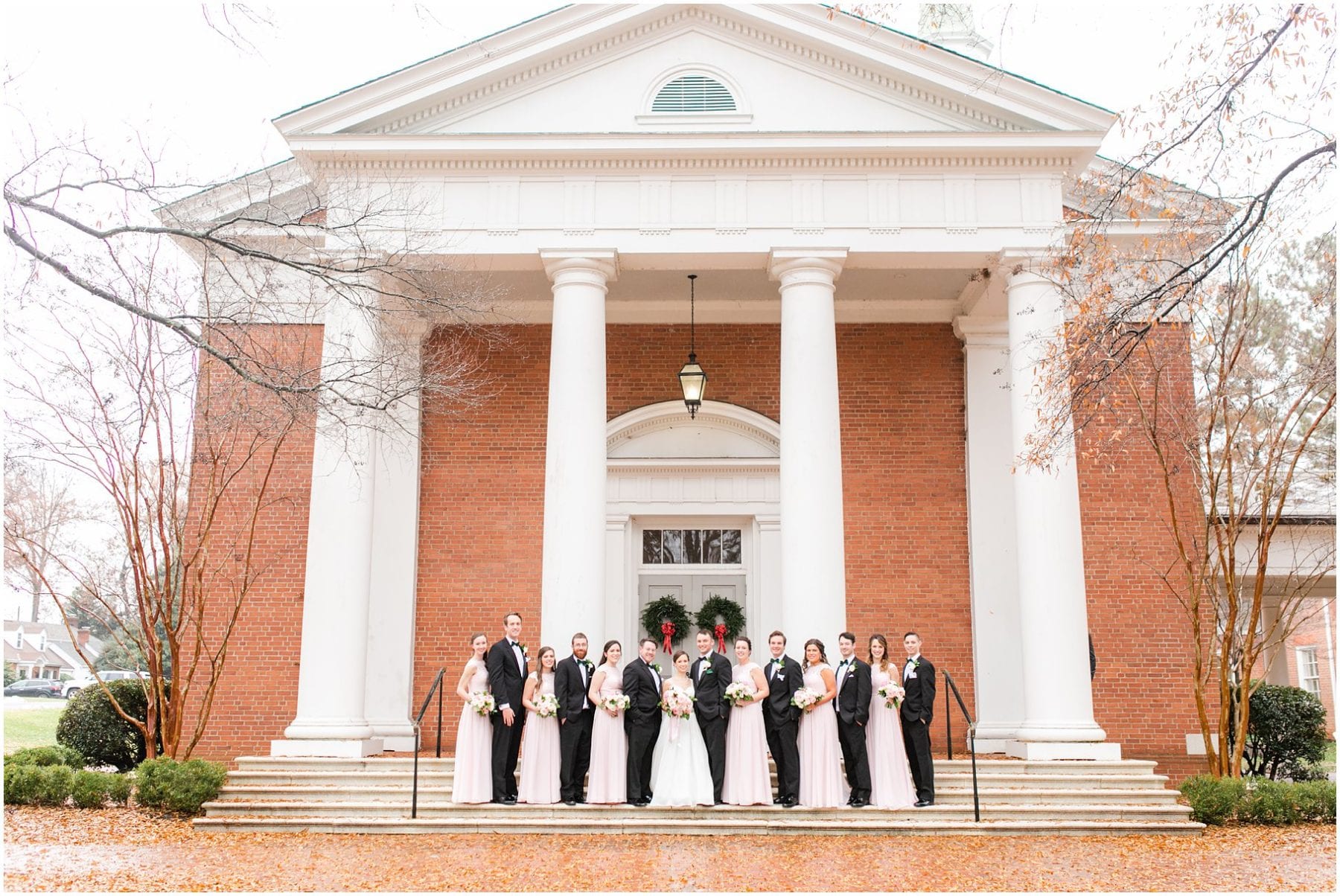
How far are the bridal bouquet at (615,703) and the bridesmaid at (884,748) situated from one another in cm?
234

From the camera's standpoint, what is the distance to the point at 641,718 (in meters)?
11.0

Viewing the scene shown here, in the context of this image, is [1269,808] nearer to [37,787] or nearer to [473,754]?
[473,754]

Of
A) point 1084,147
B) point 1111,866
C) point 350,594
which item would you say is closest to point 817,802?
point 1111,866

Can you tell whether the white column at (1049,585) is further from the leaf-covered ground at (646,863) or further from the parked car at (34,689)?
the parked car at (34,689)

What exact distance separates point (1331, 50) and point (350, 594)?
10367mm

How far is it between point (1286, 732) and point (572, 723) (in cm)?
977

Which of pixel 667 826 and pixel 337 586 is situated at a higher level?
pixel 337 586

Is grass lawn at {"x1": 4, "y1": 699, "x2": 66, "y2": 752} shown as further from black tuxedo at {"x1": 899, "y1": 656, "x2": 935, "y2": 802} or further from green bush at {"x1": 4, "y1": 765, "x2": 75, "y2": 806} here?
black tuxedo at {"x1": 899, "y1": 656, "x2": 935, "y2": 802}

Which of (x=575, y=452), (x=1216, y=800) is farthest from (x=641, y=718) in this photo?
(x=1216, y=800)

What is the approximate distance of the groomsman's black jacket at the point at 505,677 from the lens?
11.2 meters

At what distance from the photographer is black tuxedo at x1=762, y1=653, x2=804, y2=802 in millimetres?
10906

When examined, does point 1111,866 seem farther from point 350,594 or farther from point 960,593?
point 350,594

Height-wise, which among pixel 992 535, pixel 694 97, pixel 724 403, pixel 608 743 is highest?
pixel 694 97

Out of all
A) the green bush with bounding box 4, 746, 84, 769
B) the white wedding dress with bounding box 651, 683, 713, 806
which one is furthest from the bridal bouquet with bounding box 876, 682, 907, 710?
the green bush with bounding box 4, 746, 84, 769
